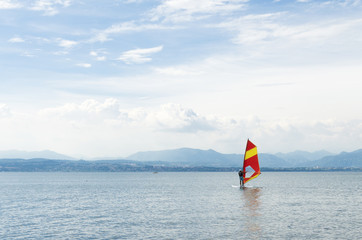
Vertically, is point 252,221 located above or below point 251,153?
below

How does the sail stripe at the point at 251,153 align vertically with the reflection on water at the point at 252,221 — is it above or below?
above

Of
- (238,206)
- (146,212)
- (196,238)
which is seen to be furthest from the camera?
(238,206)

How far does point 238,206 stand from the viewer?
6500cm

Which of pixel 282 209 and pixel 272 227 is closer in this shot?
pixel 272 227

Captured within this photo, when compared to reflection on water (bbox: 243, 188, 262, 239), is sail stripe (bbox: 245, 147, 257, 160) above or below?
above

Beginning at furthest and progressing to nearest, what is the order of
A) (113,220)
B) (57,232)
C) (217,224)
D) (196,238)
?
(113,220) → (217,224) → (57,232) → (196,238)

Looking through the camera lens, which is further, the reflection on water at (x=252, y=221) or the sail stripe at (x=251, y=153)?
the sail stripe at (x=251, y=153)

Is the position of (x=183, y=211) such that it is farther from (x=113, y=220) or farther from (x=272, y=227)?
(x=272, y=227)

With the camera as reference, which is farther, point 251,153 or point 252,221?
point 251,153

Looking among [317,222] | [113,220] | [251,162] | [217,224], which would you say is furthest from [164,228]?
[251,162]

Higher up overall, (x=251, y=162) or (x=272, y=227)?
(x=251, y=162)

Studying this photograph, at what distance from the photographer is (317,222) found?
154ft

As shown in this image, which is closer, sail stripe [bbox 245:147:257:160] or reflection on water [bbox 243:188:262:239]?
reflection on water [bbox 243:188:262:239]

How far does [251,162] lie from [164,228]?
5594 cm
